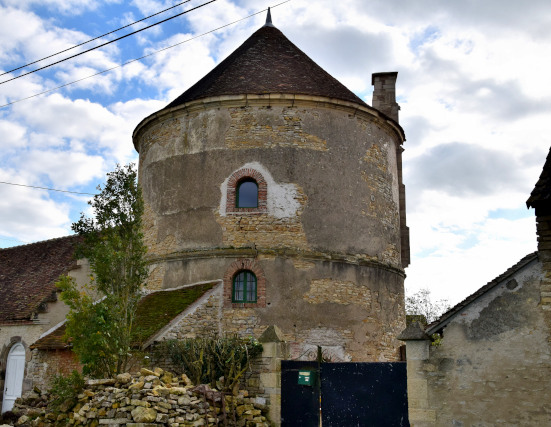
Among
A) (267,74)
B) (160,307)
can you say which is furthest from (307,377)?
Answer: (267,74)

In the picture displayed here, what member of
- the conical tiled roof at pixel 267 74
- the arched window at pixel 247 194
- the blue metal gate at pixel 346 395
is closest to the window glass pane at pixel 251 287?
the arched window at pixel 247 194

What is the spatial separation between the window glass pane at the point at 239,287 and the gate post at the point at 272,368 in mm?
3013

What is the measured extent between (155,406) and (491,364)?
649cm

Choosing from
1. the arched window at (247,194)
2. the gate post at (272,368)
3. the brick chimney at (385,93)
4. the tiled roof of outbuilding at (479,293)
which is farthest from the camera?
the brick chimney at (385,93)

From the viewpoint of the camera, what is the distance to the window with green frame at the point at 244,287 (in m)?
17.0

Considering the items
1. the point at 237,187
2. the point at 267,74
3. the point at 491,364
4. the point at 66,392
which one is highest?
the point at 267,74

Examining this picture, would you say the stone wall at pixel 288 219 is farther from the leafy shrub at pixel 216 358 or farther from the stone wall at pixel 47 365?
the stone wall at pixel 47 365

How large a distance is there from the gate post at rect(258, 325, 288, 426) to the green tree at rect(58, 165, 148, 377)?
3260mm

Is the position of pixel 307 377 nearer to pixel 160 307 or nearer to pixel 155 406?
pixel 155 406

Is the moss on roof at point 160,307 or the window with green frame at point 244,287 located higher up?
the window with green frame at point 244,287

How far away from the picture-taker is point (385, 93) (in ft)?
71.9

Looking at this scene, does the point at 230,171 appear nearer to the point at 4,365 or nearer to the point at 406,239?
the point at 406,239

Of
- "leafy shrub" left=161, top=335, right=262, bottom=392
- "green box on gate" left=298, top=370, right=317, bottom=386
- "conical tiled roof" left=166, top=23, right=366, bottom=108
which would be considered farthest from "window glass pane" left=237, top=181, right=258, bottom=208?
"green box on gate" left=298, top=370, right=317, bottom=386

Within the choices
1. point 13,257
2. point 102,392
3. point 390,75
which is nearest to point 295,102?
point 390,75
